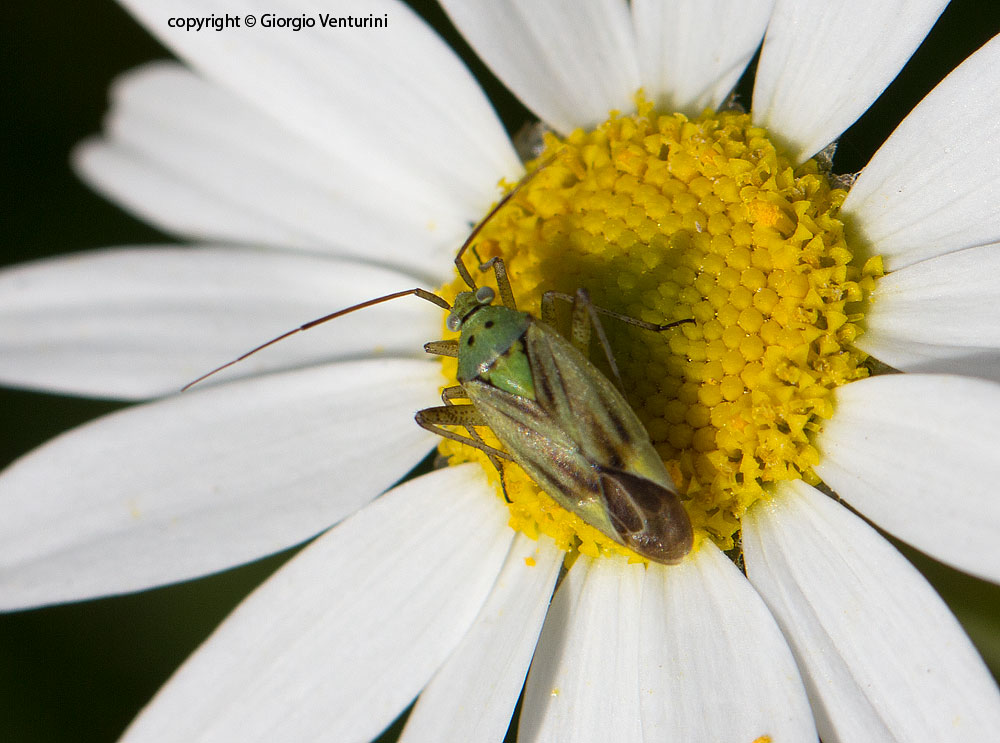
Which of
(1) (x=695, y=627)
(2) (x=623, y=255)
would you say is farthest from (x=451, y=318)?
(1) (x=695, y=627)

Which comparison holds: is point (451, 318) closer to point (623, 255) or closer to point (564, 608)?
point (623, 255)

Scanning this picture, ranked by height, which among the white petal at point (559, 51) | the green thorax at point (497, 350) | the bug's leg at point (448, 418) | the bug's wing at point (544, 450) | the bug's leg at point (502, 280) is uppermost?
the white petal at point (559, 51)

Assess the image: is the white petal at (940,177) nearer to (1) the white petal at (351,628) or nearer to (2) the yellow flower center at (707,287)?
(2) the yellow flower center at (707,287)

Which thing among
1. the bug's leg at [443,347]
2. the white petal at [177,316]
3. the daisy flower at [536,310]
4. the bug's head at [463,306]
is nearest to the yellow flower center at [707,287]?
the daisy flower at [536,310]

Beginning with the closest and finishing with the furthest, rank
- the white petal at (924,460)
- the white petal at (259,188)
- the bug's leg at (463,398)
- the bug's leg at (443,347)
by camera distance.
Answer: the white petal at (924,460) → the bug's leg at (463,398) → the bug's leg at (443,347) → the white petal at (259,188)

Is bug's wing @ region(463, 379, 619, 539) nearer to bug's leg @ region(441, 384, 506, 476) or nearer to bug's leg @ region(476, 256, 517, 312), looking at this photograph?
bug's leg @ region(441, 384, 506, 476)

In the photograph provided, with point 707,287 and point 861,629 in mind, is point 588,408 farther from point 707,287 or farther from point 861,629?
point 861,629

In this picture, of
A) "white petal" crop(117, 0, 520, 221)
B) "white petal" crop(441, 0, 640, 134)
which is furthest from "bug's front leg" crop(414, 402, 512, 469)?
"white petal" crop(441, 0, 640, 134)
